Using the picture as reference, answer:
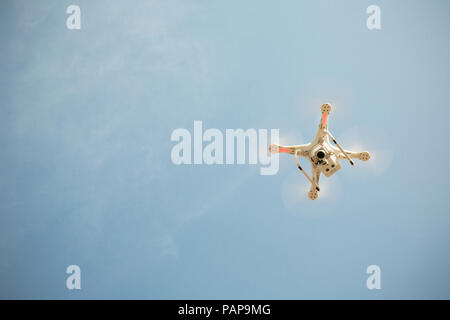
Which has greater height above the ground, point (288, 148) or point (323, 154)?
point (288, 148)

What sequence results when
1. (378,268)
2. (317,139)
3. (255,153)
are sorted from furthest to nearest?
(378,268) → (255,153) → (317,139)

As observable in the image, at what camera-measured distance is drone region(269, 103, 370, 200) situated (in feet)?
53.9

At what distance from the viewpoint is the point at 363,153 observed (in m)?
17.2

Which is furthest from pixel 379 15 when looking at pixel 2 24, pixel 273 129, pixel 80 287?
pixel 80 287

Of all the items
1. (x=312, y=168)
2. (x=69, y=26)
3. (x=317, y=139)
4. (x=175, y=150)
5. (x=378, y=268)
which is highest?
(x=69, y=26)

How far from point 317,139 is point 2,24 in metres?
18.7

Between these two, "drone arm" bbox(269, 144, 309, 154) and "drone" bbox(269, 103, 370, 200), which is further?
"drone arm" bbox(269, 144, 309, 154)

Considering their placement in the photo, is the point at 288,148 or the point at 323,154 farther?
the point at 288,148

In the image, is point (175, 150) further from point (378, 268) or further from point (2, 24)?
point (378, 268)

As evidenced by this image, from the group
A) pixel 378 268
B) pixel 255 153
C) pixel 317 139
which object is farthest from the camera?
pixel 378 268

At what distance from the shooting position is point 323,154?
647 inches

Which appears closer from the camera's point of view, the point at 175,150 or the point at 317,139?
the point at 317,139

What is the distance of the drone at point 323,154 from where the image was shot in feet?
53.9

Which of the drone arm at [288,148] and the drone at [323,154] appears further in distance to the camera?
the drone arm at [288,148]
